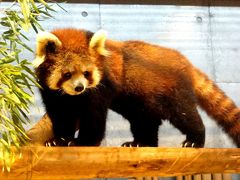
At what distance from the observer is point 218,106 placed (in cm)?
354

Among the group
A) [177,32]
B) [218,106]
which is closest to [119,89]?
[218,106]

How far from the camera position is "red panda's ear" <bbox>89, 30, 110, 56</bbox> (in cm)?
305

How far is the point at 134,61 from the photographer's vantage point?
333 centimetres

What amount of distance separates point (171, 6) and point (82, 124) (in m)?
1.89

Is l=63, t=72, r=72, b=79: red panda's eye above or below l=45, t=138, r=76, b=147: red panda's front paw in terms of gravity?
above

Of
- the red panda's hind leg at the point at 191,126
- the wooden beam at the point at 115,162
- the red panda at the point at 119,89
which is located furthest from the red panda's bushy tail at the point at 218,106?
the wooden beam at the point at 115,162

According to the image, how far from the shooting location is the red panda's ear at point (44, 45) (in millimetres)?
2923

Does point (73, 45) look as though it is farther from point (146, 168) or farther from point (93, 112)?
point (146, 168)

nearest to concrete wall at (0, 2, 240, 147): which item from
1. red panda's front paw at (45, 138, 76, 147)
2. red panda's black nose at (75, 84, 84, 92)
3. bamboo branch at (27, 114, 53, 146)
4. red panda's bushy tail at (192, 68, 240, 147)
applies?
bamboo branch at (27, 114, 53, 146)

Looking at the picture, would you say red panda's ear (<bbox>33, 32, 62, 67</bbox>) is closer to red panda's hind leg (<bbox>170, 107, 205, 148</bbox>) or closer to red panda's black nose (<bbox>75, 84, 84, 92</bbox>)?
red panda's black nose (<bbox>75, 84, 84, 92</bbox>)

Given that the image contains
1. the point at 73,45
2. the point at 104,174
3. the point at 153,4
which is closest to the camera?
the point at 104,174

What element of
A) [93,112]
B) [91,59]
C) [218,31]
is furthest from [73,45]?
[218,31]

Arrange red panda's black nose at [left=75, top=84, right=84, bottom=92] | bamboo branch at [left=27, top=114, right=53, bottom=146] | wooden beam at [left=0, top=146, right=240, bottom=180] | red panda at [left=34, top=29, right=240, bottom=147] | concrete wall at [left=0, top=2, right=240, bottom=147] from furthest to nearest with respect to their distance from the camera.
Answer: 1. concrete wall at [left=0, top=2, right=240, bottom=147]
2. bamboo branch at [left=27, top=114, right=53, bottom=146]
3. red panda at [left=34, top=29, right=240, bottom=147]
4. red panda's black nose at [left=75, top=84, right=84, bottom=92]
5. wooden beam at [left=0, top=146, right=240, bottom=180]

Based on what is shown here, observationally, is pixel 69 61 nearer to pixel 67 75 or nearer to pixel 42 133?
pixel 67 75
